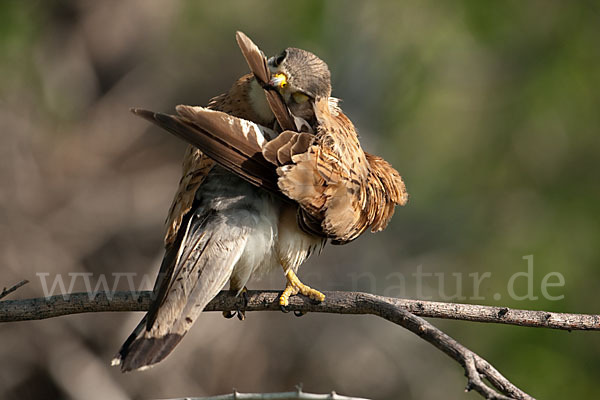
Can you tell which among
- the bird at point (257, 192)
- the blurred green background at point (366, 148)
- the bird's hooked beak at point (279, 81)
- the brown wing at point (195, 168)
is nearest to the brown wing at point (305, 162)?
the bird at point (257, 192)

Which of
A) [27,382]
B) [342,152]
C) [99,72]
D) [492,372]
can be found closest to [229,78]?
[99,72]

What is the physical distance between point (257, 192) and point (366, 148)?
15.4 ft

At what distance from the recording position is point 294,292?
130 inches

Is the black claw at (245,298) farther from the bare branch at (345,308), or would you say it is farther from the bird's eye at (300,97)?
the bird's eye at (300,97)

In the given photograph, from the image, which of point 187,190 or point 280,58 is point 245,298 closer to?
point 187,190

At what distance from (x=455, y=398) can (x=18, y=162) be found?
5.27m

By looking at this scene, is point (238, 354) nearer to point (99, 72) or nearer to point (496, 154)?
point (99, 72)

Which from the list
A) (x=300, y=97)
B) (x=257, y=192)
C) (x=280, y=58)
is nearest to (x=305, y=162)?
(x=257, y=192)

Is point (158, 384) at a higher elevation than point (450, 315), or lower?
lower

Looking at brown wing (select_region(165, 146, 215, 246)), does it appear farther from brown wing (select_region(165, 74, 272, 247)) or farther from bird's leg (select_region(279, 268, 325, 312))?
bird's leg (select_region(279, 268, 325, 312))

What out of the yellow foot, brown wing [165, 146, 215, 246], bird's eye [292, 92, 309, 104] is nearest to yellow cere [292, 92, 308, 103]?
bird's eye [292, 92, 309, 104]

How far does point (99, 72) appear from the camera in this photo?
8.38 metres

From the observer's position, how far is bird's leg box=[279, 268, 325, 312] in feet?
10.4

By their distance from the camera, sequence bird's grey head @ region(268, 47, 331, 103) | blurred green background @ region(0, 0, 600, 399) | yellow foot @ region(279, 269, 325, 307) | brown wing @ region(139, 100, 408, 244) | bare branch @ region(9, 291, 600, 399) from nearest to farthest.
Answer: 1. brown wing @ region(139, 100, 408, 244)
2. bare branch @ region(9, 291, 600, 399)
3. yellow foot @ region(279, 269, 325, 307)
4. bird's grey head @ region(268, 47, 331, 103)
5. blurred green background @ region(0, 0, 600, 399)
